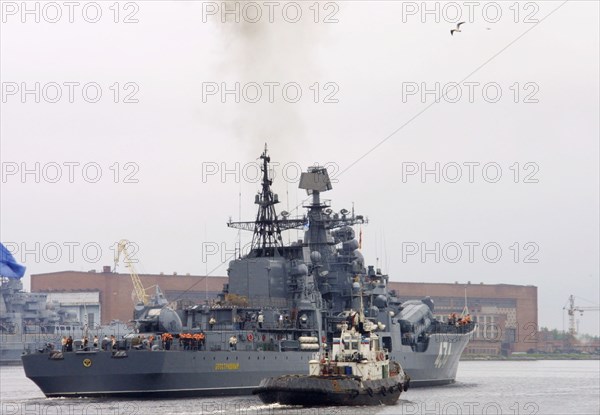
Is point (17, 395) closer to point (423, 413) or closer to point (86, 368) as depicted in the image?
point (86, 368)

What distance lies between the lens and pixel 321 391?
5944 centimetres

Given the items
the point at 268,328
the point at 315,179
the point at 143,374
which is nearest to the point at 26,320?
the point at 315,179

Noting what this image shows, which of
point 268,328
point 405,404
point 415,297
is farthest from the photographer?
point 415,297

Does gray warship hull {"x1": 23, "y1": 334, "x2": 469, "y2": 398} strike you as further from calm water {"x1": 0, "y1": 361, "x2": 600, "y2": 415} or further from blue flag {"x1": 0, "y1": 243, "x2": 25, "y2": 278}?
blue flag {"x1": 0, "y1": 243, "x2": 25, "y2": 278}

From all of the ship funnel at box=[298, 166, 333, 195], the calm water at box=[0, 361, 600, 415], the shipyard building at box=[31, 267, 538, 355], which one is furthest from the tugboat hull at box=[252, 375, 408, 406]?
the shipyard building at box=[31, 267, 538, 355]

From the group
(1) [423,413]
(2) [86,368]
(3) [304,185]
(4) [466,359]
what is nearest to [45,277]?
(4) [466,359]

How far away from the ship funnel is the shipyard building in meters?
72.5

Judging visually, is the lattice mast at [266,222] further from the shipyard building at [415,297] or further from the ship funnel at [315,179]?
the shipyard building at [415,297]

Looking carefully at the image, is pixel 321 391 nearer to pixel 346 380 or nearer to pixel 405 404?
pixel 346 380

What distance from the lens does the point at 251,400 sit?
6812 cm

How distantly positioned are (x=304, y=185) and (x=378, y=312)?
1118 cm

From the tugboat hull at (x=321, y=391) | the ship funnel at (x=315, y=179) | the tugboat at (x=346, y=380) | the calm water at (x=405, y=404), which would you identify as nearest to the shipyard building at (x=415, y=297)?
the ship funnel at (x=315, y=179)

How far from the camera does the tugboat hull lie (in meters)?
59.5

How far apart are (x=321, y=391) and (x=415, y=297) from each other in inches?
4339
